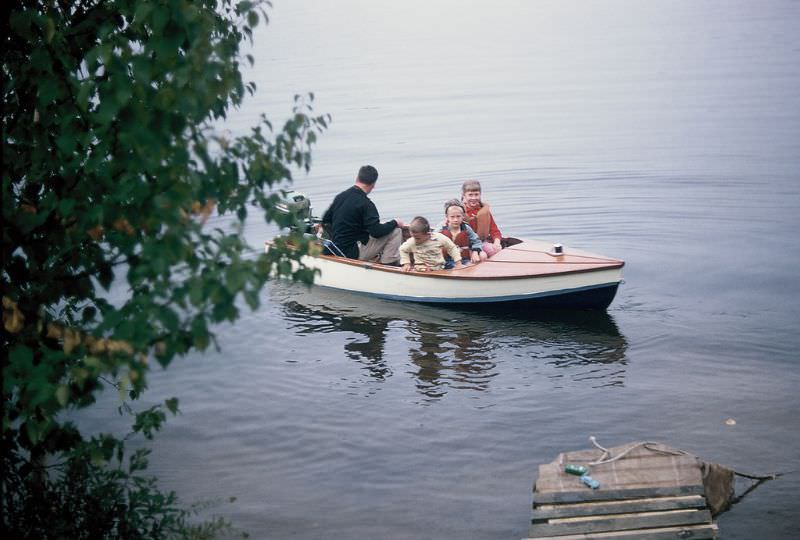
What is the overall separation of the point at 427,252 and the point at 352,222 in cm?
126

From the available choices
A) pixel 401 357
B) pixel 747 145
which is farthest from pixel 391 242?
pixel 747 145

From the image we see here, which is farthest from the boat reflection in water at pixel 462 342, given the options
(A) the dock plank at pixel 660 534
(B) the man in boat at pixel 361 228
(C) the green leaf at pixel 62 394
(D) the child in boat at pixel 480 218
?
(C) the green leaf at pixel 62 394

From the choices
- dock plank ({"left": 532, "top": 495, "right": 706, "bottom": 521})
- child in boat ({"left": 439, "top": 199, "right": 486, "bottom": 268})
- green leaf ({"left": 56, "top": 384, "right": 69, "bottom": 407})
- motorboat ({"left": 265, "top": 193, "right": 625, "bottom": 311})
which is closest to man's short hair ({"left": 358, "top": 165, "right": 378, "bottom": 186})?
motorboat ({"left": 265, "top": 193, "right": 625, "bottom": 311})

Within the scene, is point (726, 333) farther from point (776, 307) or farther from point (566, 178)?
point (566, 178)

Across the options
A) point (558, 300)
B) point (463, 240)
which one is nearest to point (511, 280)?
point (558, 300)

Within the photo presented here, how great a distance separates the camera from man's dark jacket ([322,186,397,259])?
13.2 metres

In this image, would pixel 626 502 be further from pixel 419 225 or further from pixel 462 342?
pixel 419 225

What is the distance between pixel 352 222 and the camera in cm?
1329

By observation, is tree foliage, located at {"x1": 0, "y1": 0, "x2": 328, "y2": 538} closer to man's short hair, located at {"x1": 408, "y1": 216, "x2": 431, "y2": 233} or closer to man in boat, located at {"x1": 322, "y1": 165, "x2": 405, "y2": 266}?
man's short hair, located at {"x1": 408, "y1": 216, "x2": 431, "y2": 233}

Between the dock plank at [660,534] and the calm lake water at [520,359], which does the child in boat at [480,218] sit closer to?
the calm lake water at [520,359]

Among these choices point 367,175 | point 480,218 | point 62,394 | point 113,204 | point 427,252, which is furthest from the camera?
point 480,218

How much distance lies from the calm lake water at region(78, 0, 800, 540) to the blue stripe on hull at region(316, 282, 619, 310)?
0.65ft

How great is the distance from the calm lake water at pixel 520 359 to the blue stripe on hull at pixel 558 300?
0.20m

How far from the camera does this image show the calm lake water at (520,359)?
27.1ft
